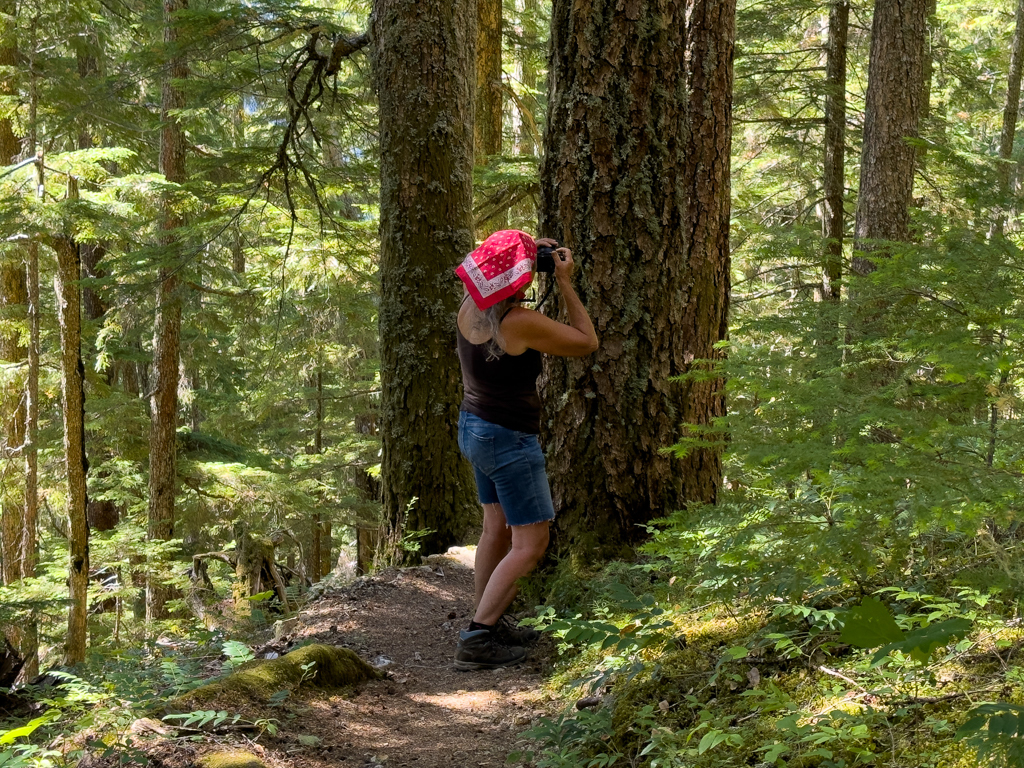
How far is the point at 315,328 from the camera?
14805mm

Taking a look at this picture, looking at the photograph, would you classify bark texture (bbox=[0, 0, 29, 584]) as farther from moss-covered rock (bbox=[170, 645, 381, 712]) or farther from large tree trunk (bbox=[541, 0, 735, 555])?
large tree trunk (bbox=[541, 0, 735, 555])

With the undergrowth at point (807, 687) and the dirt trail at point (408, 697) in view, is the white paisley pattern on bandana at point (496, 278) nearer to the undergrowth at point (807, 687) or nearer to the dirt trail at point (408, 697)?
the undergrowth at point (807, 687)

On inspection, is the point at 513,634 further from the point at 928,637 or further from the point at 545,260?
the point at 928,637

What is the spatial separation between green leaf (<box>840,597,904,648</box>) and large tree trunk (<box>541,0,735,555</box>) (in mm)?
2347

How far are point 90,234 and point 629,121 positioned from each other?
615 cm

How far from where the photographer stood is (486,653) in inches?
158

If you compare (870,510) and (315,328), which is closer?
(870,510)

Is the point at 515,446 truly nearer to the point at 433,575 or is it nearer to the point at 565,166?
the point at 565,166

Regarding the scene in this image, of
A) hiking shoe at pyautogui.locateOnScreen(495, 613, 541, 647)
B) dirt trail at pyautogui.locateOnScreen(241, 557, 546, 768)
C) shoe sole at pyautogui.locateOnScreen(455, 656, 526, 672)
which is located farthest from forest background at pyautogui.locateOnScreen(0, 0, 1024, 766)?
dirt trail at pyautogui.locateOnScreen(241, 557, 546, 768)

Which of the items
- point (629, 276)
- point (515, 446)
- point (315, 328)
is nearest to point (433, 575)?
point (515, 446)

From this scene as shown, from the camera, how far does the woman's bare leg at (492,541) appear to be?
4117mm

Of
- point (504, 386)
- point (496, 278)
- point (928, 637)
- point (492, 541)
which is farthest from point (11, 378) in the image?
point (928, 637)

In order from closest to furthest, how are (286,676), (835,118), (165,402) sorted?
(286,676), (835,118), (165,402)

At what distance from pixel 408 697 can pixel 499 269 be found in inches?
84.0
